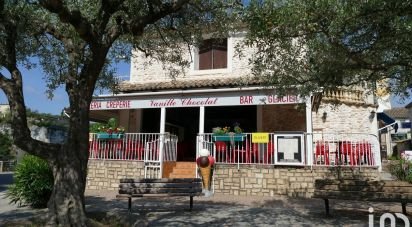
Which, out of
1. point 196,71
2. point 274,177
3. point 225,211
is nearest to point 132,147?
point 196,71

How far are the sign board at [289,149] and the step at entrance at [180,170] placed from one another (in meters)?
3.55

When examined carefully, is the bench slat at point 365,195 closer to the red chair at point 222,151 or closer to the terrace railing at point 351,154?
the terrace railing at point 351,154

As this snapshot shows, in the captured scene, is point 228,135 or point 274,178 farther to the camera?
point 228,135

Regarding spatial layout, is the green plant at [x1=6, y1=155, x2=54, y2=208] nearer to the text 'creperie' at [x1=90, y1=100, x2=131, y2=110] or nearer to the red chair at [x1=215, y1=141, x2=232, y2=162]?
the text 'creperie' at [x1=90, y1=100, x2=131, y2=110]

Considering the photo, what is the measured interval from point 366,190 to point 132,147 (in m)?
9.10

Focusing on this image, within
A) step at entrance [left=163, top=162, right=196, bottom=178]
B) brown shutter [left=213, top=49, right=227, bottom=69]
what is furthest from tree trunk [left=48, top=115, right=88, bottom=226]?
brown shutter [left=213, top=49, right=227, bottom=69]

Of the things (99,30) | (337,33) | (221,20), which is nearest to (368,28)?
(337,33)

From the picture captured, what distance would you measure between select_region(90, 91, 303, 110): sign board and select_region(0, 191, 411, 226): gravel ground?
3.41 metres

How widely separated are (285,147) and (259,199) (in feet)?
6.77

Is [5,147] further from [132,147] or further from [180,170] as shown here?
[180,170]

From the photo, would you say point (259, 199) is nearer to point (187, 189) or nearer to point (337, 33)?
point (187, 189)

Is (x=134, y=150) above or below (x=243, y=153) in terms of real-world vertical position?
above

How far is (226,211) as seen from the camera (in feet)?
31.1

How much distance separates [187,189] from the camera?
949cm
